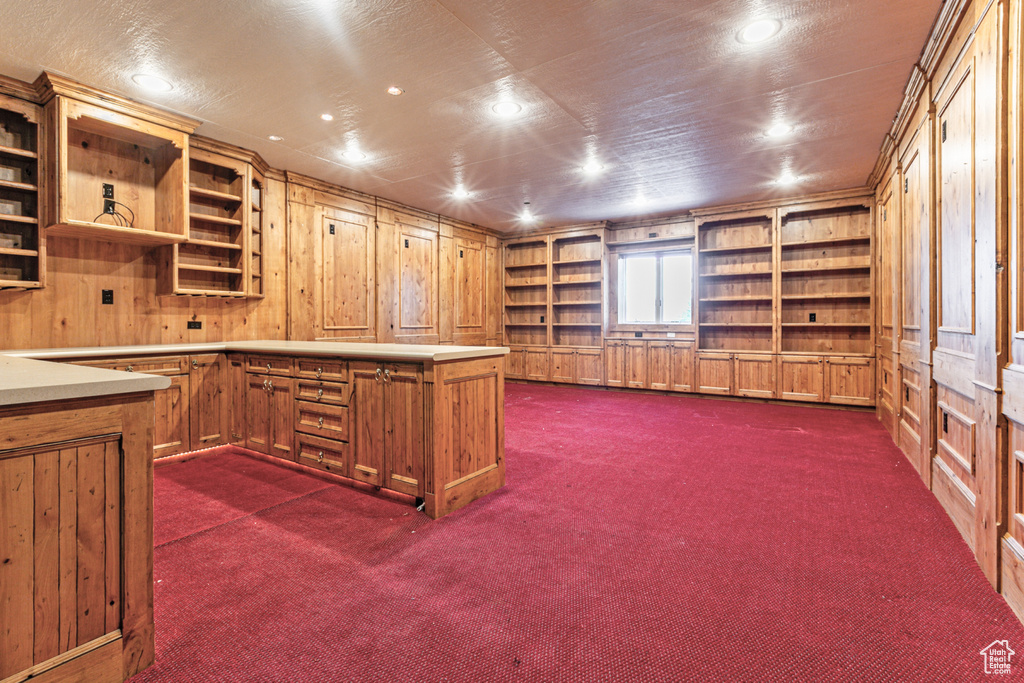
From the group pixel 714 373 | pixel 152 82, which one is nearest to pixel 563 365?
pixel 714 373

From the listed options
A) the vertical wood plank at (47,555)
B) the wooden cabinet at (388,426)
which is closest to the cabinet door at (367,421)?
the wooden cabinet at (388,426)

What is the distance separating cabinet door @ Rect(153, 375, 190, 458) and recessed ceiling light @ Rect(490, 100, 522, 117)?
3.51m

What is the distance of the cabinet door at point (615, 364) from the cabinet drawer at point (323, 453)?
225 inches

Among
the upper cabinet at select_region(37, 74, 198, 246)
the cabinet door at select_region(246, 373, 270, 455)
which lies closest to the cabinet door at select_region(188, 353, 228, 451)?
the cabinet door at select_region(246, 373, 270, 455)

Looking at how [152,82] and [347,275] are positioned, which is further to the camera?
[347,275]

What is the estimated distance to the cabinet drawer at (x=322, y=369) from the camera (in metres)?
3.35

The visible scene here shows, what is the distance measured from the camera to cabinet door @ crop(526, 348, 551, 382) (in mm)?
9008

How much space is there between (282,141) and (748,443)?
5369mm

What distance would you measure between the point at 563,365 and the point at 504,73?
5.95 m

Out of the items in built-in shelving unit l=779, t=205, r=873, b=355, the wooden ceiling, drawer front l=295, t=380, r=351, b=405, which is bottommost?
drawer front l=295, t=380, r=351, b=405

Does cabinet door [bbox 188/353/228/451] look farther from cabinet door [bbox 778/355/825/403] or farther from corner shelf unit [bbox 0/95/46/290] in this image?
cabinet door [bbox 778/355/825/403]

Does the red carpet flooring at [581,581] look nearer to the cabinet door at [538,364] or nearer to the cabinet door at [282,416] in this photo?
the cabinet door at [282,416]

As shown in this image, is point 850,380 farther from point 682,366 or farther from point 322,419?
point 322,419

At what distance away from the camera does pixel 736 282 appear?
7.55 meters
